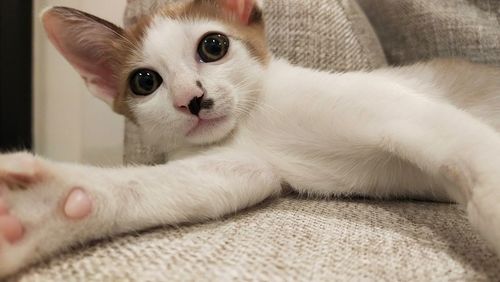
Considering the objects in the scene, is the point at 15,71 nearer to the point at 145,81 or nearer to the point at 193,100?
the point at 145,81

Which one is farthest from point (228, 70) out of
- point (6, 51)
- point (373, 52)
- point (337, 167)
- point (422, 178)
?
point (6, 51)

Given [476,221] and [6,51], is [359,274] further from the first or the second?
[6,51]

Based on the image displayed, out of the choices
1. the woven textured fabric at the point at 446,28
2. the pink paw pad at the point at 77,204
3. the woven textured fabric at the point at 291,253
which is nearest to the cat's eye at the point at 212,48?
the woven textured fabric at the point at 291,253

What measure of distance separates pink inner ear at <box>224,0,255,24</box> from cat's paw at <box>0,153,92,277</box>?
0.66 metres

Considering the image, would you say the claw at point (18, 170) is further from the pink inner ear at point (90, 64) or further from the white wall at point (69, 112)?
the white wall at point (69, 112)

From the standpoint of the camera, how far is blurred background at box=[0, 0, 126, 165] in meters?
2.06

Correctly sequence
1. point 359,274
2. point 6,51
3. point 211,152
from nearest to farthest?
1. point 359,274
2. point 211,152
3. point 6,51

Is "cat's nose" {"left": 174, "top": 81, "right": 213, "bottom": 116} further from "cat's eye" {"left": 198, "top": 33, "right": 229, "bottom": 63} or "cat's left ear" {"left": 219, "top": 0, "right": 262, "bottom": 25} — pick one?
"cat's left ear" {"left": 219, "top": 0, "right": 262, "bottom": 25}

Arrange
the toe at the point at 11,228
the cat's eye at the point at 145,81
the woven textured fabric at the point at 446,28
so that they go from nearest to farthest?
the toe at the point at 11,228
the cat's eye at the point at 145,81
the woven textured fabric at the point at 446,28

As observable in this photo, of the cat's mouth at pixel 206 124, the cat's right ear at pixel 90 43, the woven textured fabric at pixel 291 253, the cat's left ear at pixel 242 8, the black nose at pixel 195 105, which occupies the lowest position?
the woven textured fabric at pixel 291 253

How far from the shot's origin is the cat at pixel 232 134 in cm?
55

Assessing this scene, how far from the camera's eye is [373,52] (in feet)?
4.76

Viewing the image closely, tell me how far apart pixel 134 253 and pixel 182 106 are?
0.38m

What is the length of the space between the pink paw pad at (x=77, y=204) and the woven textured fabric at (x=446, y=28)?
1.24 meters
